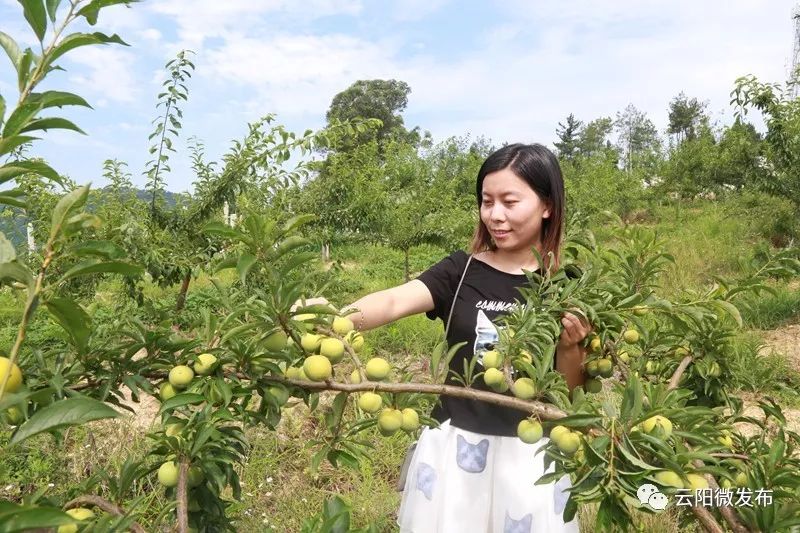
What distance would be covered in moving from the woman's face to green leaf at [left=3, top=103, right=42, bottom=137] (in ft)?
3.36

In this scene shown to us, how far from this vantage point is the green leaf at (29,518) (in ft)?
1.17

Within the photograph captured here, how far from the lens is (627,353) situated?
4.07 ft

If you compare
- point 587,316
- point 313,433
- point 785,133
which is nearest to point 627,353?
point 587,316

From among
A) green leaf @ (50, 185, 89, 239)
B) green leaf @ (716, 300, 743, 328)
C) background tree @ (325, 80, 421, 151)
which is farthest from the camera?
background tree @ (325, 80, 421, 151)

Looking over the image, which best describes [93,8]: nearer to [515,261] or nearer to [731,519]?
[731,519]

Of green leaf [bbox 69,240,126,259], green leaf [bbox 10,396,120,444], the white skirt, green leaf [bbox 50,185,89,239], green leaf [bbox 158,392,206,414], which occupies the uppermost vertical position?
green leaf [bbox 50,185,89,239]

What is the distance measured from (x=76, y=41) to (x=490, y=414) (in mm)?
1168

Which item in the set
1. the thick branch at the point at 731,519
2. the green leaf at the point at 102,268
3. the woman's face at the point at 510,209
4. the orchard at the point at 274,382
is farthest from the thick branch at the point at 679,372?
the green leaf at the point at 102,268

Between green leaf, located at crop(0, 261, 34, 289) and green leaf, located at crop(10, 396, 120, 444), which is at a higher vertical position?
green leaf, located at crop(0, 261, 34, 289)

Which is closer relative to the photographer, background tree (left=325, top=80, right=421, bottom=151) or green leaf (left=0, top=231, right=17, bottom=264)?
green leaf (left=0, top=231, right=17, bottom=264)

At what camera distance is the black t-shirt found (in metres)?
1.37

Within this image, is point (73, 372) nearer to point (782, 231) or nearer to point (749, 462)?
point (749, 462)

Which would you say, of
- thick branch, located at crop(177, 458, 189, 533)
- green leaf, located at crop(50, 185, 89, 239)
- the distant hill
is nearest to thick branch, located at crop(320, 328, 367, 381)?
thick branch, located at crop(177, 458, 189, 533)

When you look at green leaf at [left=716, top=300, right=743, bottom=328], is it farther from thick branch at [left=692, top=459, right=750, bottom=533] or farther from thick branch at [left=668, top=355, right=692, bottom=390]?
thick branch at [left=692, top=459, right=750, bottom=533]
